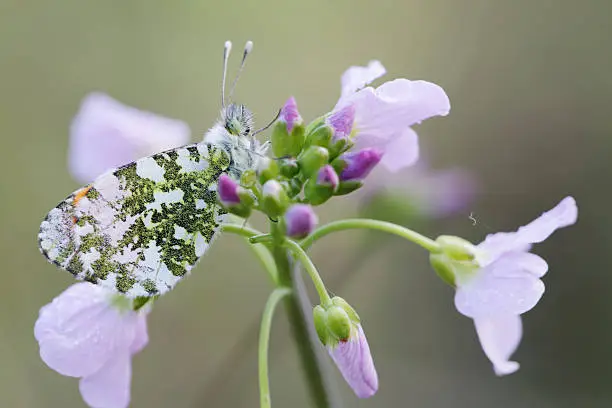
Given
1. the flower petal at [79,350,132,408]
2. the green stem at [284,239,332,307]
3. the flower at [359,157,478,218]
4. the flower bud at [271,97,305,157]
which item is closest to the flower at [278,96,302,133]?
the flower bud at [271,97,305,157]

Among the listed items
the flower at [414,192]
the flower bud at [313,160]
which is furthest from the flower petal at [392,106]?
the flower at [414,192]

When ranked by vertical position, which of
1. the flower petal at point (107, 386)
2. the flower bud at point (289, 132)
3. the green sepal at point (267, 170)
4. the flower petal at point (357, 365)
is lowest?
the flower petal at point (107, 386)

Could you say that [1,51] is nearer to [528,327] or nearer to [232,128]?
[232,128]

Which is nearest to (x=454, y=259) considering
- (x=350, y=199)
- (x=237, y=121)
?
(x=237, y=121)

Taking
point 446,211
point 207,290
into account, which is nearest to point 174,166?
point 446,211

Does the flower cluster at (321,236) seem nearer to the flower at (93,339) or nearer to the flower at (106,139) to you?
the flower at (93,339)

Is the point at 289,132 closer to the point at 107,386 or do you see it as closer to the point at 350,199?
the point at 107,386
